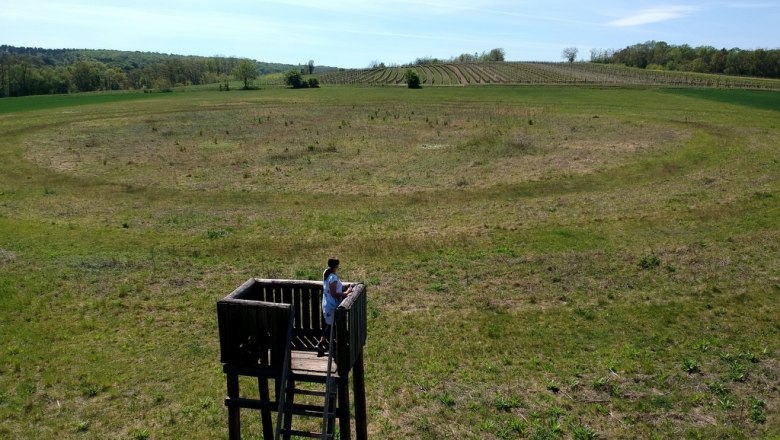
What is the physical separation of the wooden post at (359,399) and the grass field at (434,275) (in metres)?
0.94

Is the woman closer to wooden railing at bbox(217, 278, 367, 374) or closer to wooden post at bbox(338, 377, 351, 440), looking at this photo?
wooden railing at bbox(217, 278, 367, 374)

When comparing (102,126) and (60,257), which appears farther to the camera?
(102,126)

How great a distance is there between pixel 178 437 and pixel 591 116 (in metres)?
62.2

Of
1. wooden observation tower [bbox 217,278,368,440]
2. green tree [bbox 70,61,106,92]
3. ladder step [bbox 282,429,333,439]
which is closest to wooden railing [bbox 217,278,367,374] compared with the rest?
wooden observation tower [bbox 217,278,368,440]

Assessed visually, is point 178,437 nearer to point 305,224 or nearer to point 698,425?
point 698,425

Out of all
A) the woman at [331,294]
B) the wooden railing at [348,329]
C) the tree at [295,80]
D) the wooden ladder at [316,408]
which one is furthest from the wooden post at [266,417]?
the tree at [295,80]

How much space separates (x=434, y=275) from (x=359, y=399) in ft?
34.3

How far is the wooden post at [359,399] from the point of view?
10.6m

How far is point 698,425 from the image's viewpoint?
38.7 feet

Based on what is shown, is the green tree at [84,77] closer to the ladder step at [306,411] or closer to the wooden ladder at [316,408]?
the ladder step at [306,411]

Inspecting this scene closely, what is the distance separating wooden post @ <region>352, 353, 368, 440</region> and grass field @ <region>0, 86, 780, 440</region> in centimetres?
94

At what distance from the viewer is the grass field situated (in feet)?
41.8

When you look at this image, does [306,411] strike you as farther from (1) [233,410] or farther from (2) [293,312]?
(2) [293,312]

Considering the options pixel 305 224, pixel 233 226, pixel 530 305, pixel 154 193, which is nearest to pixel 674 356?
pixel 530 305
